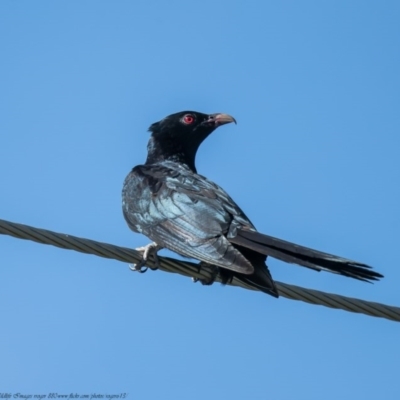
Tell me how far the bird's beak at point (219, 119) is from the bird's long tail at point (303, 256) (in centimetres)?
354

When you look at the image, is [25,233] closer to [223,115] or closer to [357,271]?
[357,271]

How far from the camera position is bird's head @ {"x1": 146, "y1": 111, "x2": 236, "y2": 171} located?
37.4ft

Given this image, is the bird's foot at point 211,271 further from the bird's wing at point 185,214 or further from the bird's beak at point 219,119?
the bird's beak at point 219,119

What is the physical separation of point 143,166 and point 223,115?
4.97 feet

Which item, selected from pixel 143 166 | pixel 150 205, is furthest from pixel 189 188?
pixel 143 166

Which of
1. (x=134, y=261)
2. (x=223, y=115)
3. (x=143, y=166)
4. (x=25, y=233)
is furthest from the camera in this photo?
(x=223, y=115)

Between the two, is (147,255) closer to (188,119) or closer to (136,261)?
(136,261)

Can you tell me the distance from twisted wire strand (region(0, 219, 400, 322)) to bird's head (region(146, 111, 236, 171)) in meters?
4.08

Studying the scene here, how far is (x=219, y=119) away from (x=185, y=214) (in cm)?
289

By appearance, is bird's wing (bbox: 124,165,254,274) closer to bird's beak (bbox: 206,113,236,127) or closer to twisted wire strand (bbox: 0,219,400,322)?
twisted wire strand (bbox: 0,219,400,322)

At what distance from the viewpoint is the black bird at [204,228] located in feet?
23.8

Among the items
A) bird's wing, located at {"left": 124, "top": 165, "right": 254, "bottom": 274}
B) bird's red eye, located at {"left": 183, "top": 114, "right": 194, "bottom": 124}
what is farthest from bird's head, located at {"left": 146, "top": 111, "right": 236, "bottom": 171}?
bird's wing, located at {"left": 124, "top": 165, "right": 254, "bottom": 274}

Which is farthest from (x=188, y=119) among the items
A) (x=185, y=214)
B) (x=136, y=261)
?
(x=136, y=261)

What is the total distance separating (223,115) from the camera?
449 inches
